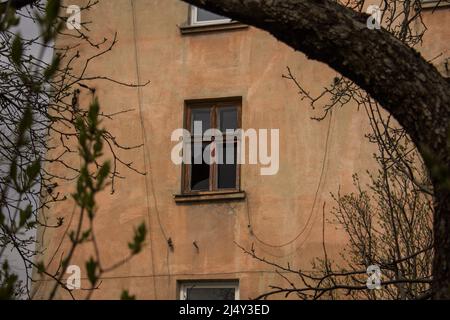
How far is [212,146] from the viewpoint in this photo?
14.9m

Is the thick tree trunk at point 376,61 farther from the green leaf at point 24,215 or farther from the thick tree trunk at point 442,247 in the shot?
the green leaf at point 24,215

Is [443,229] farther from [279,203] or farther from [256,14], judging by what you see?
[279,203]

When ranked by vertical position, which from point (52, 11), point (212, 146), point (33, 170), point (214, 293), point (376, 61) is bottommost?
point (33, 170)

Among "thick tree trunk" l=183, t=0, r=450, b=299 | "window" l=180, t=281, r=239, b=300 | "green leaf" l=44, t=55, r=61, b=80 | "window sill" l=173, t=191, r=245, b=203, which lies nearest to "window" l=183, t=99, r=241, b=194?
"window sill" l=173, t=191, r=245, b=203

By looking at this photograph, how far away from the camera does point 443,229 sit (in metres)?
3.77

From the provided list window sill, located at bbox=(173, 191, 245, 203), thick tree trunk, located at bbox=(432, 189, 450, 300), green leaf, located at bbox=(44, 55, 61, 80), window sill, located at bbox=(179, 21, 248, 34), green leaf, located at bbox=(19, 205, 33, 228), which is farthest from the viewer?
window sill, located at bbox=(179, 21, 248, 34)

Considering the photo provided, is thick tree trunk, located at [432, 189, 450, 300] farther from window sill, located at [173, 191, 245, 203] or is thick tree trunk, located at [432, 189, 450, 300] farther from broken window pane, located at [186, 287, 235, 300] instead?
window sill, located at [173, 191, 245, 203]

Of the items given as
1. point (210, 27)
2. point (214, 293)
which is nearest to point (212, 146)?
point (210, 27)

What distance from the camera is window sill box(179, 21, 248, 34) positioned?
49.9 feet

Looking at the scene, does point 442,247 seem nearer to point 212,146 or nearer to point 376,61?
point 376,61

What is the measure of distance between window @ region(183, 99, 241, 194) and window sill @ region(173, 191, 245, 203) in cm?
21

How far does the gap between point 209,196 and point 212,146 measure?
0.88 m

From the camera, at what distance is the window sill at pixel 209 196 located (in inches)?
562
